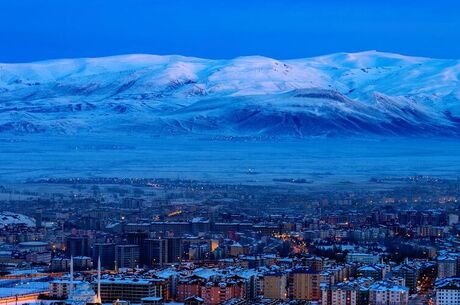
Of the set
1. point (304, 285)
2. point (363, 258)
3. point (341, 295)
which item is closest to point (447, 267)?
point (363, 258)

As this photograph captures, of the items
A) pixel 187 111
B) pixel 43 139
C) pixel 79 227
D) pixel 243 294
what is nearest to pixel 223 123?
pixel 187 111

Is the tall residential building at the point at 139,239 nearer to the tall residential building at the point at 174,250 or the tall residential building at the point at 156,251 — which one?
the tall residential building at the point at 156,251

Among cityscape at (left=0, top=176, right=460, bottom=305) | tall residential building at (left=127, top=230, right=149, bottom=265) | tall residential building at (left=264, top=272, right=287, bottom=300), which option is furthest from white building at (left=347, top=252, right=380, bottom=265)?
tall residential building at (left=264, top=272, right=287, bottom=300)

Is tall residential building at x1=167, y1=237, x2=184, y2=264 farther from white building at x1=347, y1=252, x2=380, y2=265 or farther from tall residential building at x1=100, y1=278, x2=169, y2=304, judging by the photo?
tall residential building at x1=100, y1=278, x2=169, y2=304

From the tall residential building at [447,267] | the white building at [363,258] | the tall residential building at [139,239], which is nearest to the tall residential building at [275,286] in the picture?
the tall residential building at [447,267]

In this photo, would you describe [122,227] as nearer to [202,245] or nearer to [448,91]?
[202,245]

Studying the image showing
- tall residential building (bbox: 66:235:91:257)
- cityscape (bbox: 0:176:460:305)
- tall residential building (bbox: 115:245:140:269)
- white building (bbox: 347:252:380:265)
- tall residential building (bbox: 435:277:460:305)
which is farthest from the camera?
tall residential building (bbox: 66:235:91:257)

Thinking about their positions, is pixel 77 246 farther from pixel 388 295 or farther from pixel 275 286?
pixel 388 295

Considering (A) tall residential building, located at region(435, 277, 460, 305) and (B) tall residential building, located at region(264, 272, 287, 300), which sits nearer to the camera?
(A) tall residential building, located at region(435, 277, 460, 305)
